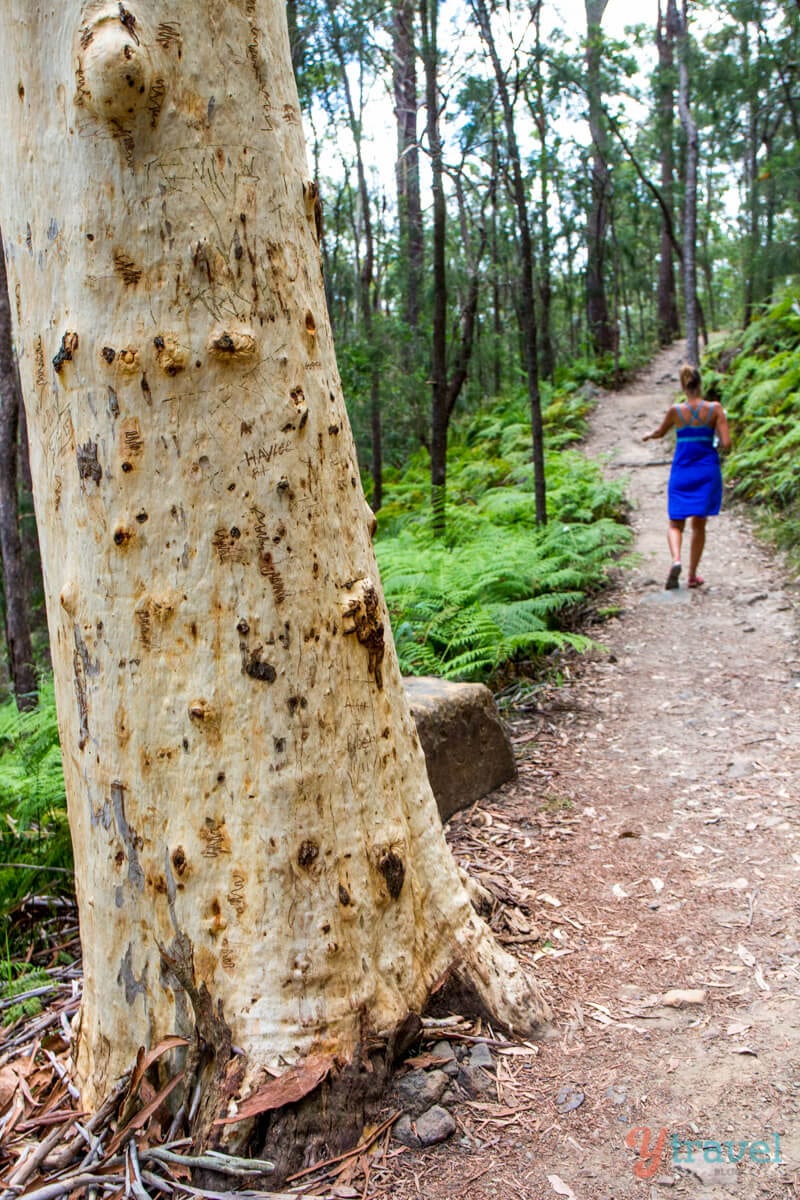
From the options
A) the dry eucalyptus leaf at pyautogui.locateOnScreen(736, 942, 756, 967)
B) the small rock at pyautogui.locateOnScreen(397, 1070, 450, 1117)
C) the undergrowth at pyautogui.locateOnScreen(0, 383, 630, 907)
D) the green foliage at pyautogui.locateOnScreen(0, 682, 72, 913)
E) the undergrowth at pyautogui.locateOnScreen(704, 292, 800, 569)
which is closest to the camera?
the small rock at pyautogui.locateOnScreen(397, 1070, 450, 1117)

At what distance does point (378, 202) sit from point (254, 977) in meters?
21.1

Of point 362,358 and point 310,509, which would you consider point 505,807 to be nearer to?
point 310,509

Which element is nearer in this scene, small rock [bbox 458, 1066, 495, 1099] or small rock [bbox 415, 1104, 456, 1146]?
small rock [bbox 415, 1104, 456, 1146]

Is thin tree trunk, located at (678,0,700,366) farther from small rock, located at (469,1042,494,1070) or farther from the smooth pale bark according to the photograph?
small rock, located at (469,1042,494,1070)

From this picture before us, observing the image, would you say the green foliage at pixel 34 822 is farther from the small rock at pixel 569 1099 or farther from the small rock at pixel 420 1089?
the small rock at pixel 569 1099

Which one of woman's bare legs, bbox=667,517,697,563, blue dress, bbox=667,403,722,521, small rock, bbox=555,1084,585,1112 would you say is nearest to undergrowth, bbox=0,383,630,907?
woman's bare legs, bbox=667,517,697,563

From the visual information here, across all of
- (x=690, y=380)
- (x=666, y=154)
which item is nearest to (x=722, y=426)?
(x=690, y=380)

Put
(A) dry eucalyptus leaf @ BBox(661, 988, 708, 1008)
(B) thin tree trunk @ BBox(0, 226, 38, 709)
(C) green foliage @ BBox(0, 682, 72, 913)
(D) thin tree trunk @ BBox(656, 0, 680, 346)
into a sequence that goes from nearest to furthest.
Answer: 1. (A) dry eucalyptus leaf @ BBox(661, 988, 708, 1008)
2. (C) green foliage @ BBox(0, 682, 72, 913)
3. (B) thin tree trunk @ BBox(0, 226, 38, 709)
4. (D) thin tree trunk @ BBox(656, 0, 680, 346)

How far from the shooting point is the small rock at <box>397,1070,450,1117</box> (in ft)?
6.68

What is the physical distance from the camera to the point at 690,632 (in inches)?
258

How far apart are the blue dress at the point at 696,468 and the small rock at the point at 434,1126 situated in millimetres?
6158

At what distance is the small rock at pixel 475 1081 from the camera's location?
210 cm

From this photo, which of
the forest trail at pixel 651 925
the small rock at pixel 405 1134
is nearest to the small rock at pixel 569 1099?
the forest trail at pixel 651 925

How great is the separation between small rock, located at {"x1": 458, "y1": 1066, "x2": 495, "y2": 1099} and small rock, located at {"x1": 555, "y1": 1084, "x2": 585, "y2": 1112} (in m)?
0.17
